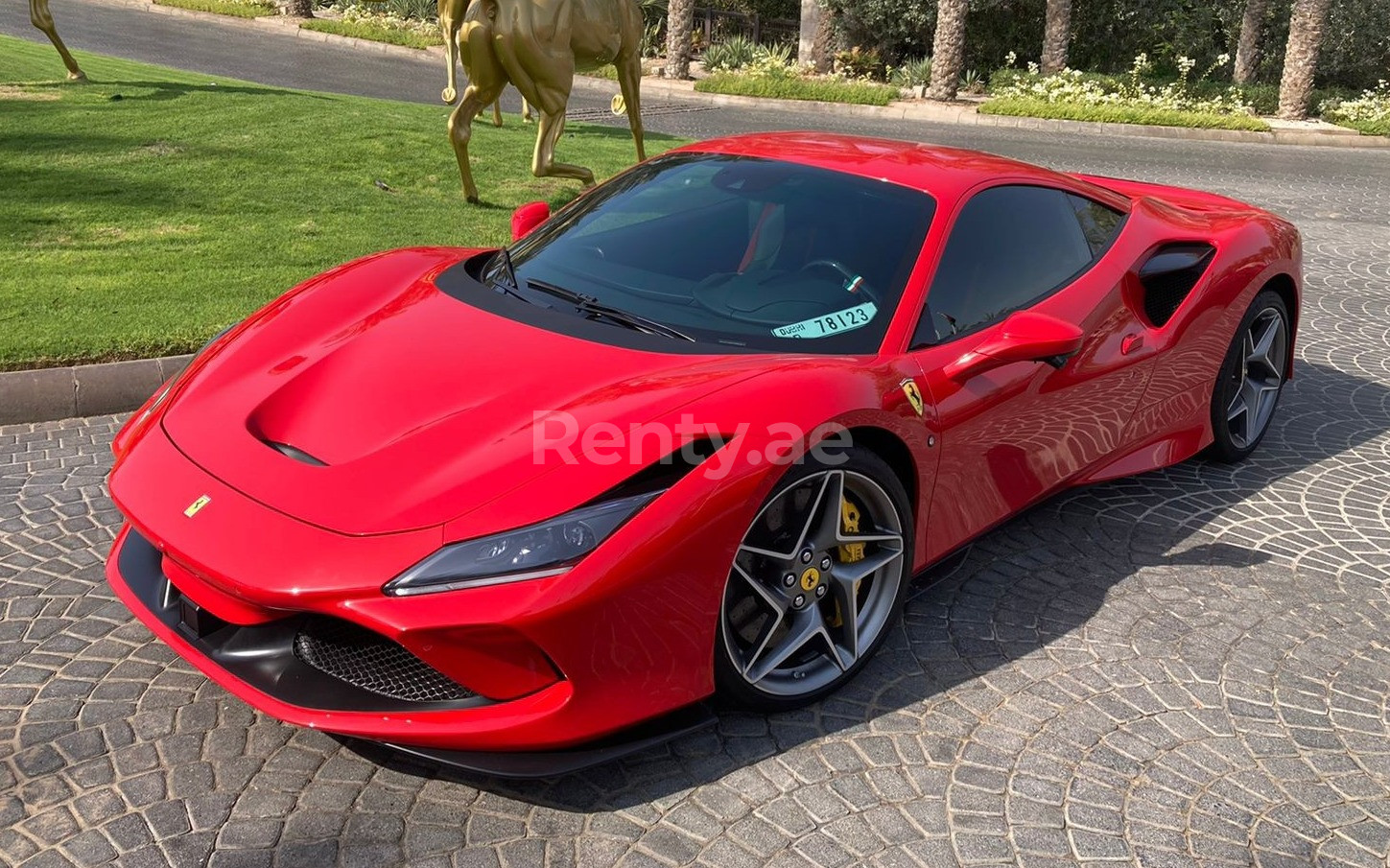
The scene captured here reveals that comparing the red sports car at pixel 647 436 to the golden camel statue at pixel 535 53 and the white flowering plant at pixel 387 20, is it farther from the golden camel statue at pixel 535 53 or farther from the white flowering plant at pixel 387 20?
the white flowering plant at pixel 387 20

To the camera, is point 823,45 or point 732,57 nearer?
point 732,57

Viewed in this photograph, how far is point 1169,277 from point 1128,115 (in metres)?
17.8

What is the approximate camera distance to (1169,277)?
4.62 m

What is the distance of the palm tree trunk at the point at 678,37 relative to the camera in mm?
23641

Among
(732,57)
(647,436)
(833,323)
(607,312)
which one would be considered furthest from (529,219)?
(732,57)

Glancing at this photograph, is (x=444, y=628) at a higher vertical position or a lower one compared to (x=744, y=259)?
lower

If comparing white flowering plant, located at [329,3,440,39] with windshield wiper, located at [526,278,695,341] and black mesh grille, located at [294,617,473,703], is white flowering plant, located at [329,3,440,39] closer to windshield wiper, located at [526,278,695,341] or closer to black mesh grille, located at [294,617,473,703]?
windshield wiper, located at [526,278,695,341]

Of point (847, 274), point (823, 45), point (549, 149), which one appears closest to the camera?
point (847, 274)

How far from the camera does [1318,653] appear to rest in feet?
12.2

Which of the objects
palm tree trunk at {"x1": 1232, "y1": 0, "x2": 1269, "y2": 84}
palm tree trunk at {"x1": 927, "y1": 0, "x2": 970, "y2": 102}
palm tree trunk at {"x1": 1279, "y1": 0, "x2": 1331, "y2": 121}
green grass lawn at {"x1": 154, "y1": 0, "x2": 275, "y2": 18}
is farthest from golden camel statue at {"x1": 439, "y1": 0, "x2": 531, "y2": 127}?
palm tree trunk at {"x1": 1232, "y1": 0, "x2": 1269, "y2": 84}

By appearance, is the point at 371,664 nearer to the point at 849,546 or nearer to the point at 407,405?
the point at 407,405

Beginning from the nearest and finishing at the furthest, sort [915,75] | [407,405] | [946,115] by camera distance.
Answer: [407,405] → [946,115] → [915,75]

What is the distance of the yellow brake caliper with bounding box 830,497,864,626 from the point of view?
10.8ft

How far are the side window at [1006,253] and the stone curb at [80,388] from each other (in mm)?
3496
